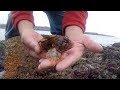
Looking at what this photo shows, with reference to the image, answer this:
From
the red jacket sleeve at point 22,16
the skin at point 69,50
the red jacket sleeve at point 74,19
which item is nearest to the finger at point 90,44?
the skin at point 69,50

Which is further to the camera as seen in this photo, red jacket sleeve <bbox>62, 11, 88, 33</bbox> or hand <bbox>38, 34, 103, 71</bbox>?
red jacket sleeve <bbox>62, 11, 88, 33</bbox>

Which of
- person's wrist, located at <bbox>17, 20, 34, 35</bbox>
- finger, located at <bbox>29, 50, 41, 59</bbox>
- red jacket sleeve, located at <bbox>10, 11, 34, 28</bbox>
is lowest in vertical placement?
finger, located at <bbox>29, 50, 41, 59</bbox>

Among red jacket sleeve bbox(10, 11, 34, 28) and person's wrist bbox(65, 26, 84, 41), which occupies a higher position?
red jacket sleeve bbox(10, 11, 34, 28)

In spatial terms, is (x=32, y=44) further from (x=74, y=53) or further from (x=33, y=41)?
(x=74, y=53)

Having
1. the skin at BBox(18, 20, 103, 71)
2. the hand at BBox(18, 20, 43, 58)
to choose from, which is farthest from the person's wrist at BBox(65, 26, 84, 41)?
the hand at BBox(18, 20, 43, 58)

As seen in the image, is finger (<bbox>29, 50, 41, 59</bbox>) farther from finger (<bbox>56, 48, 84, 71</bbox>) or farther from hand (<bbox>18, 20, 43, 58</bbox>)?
finger (<bbox>56, 48, 84, 71</bbox>)

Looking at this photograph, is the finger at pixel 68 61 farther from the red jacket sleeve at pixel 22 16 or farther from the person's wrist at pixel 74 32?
the red jacket sleeve at pixel 22 16
